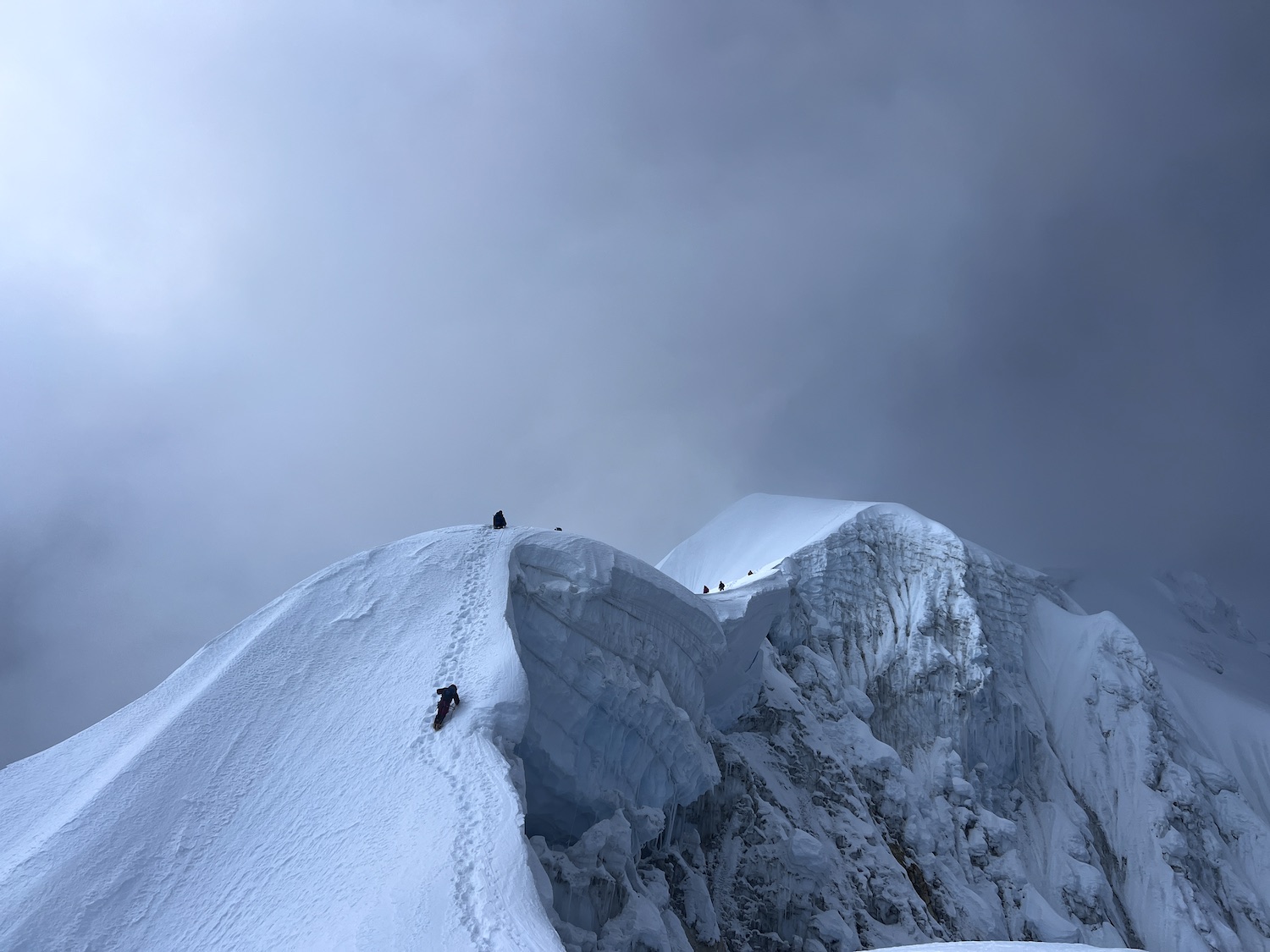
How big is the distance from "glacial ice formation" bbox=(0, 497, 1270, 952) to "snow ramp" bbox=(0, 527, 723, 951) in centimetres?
6

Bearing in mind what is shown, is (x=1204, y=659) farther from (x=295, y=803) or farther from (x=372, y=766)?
(x=295, y=803)

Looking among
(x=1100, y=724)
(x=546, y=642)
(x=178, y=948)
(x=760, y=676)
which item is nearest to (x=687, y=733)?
(x=546, y=642)

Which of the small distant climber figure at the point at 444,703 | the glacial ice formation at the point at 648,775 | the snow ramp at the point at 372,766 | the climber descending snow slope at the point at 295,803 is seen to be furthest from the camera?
the small distant climber figure at the point at 444,703

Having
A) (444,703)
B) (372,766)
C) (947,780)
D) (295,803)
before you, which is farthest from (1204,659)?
(295,803)

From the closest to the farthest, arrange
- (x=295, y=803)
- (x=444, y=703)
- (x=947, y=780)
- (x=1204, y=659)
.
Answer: (x=295, y=803) < (x=444, y=703) < (x=947, y=780) < (x=1204, y=659)

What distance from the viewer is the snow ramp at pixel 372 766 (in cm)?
1047

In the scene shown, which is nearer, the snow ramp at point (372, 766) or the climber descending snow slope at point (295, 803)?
the climber descending snow slope at point (295, 803)

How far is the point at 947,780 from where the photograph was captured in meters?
38.2

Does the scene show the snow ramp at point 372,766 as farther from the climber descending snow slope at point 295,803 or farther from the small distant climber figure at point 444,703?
the small distant climber figure at point 444,703

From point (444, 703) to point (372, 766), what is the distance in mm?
1705

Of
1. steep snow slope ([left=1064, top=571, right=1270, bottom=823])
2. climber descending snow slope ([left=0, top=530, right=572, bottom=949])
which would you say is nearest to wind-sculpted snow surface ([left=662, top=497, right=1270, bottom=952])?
steep snow slope ([left=1064, top=571, right=1270, bottom=823])

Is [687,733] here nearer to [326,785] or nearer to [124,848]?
[326,785]

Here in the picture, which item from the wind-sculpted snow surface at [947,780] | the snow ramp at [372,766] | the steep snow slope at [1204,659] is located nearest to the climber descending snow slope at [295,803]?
the snow ramp at [372,766]

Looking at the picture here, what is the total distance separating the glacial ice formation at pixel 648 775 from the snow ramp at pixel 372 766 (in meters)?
0.06
